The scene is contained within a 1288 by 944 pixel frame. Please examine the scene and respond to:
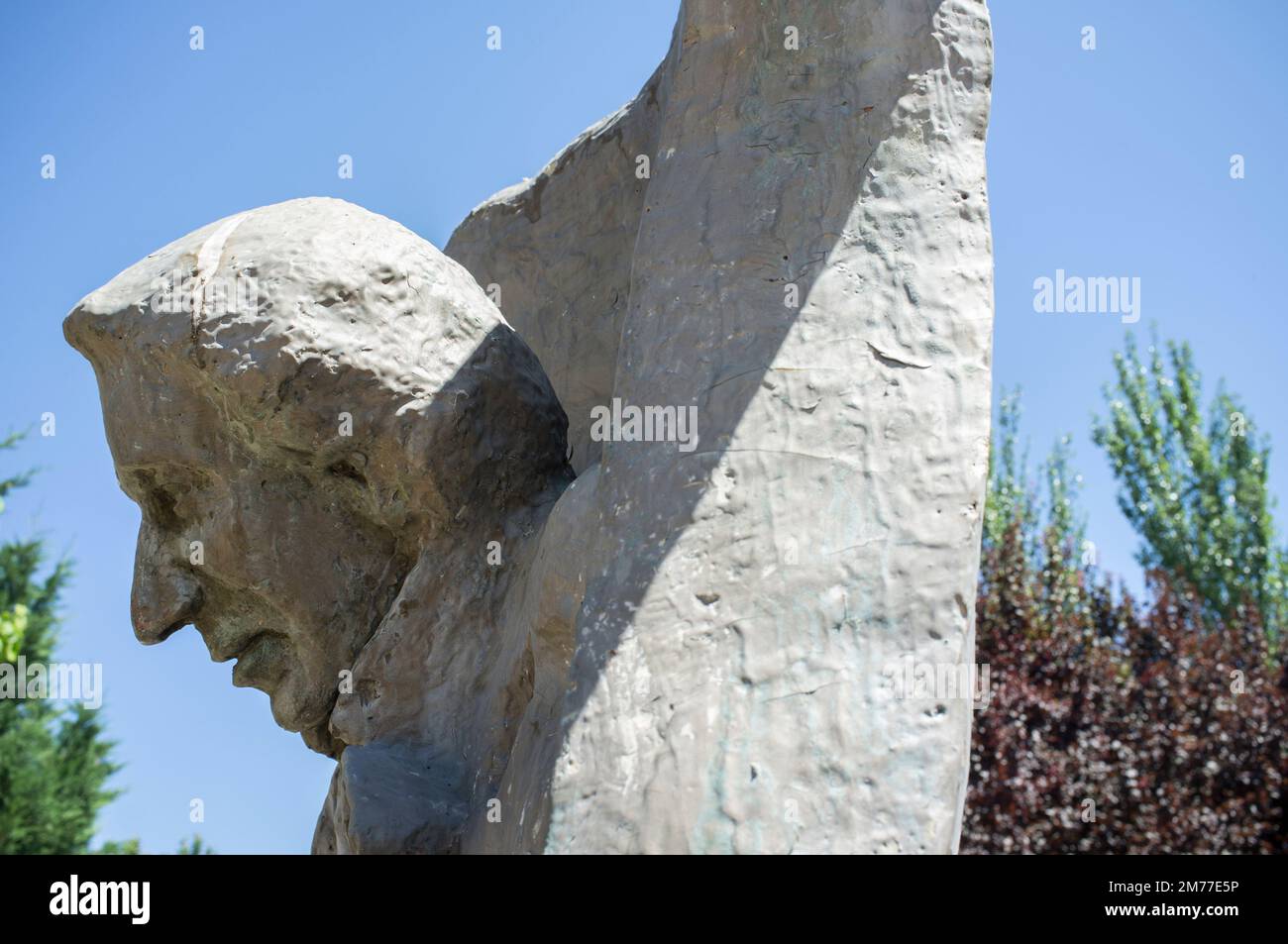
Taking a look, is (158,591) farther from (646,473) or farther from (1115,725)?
(1115,725)

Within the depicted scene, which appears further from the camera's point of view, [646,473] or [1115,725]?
[1115,725]

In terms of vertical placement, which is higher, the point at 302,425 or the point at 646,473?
the point at 302,425

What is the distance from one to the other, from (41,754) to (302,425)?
1079cm

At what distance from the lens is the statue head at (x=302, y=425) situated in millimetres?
2916

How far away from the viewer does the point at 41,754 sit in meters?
12.3

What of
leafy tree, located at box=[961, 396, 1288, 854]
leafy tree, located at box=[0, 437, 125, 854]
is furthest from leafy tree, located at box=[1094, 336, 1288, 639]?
leafy tree, located at box=[0, 437, 125, 854]

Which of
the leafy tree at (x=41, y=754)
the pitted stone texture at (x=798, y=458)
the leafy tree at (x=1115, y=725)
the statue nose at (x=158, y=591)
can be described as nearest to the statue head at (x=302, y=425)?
the statue nose at (x=158, y=591)

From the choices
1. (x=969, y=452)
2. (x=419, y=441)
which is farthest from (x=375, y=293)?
(x=969, y=452)

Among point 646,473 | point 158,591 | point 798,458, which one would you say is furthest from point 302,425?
point 798,458

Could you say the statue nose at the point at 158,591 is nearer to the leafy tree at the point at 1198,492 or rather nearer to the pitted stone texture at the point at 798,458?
the pitted stone texture at the point at 798,458

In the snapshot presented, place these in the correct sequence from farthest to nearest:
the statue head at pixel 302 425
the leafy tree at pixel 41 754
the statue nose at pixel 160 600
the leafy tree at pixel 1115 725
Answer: the leafy tree at pixel 41 754, the leafy tree at pixel 1115 725, the statue nose at pixel 160 600, the statue head at pixel 302 425

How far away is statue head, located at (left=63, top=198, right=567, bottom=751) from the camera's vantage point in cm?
292
